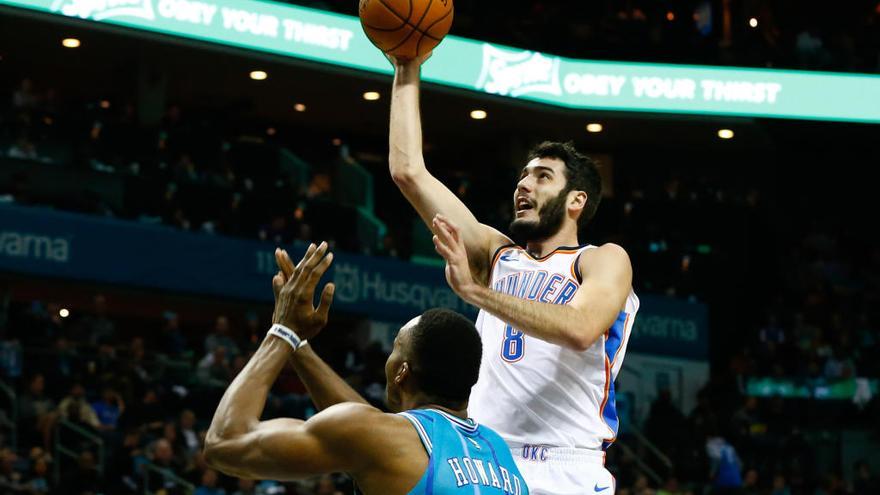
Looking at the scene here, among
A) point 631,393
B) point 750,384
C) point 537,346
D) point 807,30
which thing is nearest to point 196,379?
point 631,393

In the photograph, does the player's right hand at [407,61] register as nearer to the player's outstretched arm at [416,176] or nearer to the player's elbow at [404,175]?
the player's outstretched arm at [416,176]

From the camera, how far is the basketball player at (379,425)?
4.43 meters

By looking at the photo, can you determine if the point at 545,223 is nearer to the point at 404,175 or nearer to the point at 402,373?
the point at 404,175

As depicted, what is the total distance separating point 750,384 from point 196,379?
10398 mm

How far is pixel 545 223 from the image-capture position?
609 centimetres

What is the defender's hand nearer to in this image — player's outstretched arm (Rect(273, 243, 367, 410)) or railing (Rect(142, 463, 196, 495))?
player's outstretched arm (Rect(273, 243, 367, 410))

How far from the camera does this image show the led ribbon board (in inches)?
930

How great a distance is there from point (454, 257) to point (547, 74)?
22.7 meters

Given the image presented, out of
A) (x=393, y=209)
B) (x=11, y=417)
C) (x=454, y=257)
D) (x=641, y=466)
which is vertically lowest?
(x=641, y=466)

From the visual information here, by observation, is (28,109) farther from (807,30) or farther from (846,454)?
(807,30)

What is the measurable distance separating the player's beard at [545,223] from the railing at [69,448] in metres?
9.67

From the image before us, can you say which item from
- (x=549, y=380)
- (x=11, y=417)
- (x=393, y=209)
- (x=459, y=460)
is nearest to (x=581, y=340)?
(x=549, y=380)

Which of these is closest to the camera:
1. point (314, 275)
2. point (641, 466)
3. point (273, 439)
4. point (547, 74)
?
point (273, 439)

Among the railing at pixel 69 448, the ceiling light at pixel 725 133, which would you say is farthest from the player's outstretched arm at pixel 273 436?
the ceiling light at pixel 725 133
